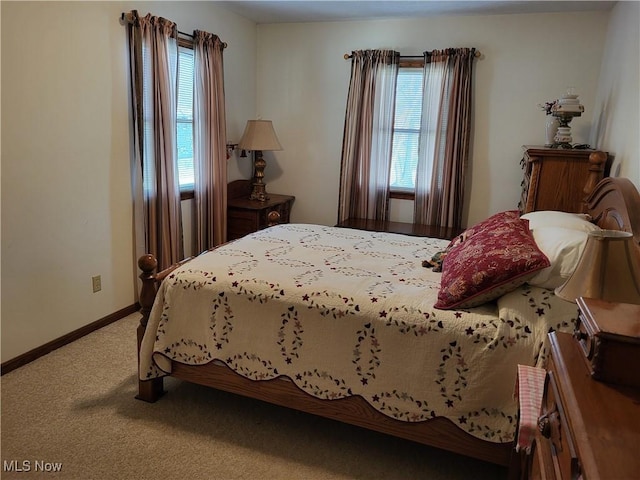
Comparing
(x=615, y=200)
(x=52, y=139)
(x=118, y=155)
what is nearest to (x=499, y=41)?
(x=615, y=200)

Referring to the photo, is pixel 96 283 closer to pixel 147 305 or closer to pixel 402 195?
pixel 147 305

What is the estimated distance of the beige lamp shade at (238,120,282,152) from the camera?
4.47 meters

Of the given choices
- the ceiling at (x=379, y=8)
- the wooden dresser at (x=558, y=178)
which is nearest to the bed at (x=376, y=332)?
the wooden dresser at (x=558, y=178)

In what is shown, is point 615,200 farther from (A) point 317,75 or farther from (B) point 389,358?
(A) point 317,75

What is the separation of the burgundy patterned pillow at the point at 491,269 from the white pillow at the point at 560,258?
4 cm

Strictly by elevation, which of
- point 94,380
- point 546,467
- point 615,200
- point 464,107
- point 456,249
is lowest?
point 94,380

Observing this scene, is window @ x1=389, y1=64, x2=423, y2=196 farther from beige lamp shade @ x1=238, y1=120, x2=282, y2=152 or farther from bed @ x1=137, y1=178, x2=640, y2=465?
bed @ x1=137, y1=178, x2=640, y2=465

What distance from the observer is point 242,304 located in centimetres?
216

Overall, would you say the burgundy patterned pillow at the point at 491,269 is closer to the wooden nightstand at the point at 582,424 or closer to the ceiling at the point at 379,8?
the wooden nightstand at the point at 582,424

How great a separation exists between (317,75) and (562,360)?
415cm

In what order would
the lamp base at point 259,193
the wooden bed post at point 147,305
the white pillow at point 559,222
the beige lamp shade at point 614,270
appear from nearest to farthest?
the beige lamp shade at point 614,270 → the white pillow at point 559,222 → the wooden bed post at point 147,305 → the lamp base at point 259,193

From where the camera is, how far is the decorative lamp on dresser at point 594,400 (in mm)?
770

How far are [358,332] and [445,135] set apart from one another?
2.82 m

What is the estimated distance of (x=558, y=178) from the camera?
3031mm
